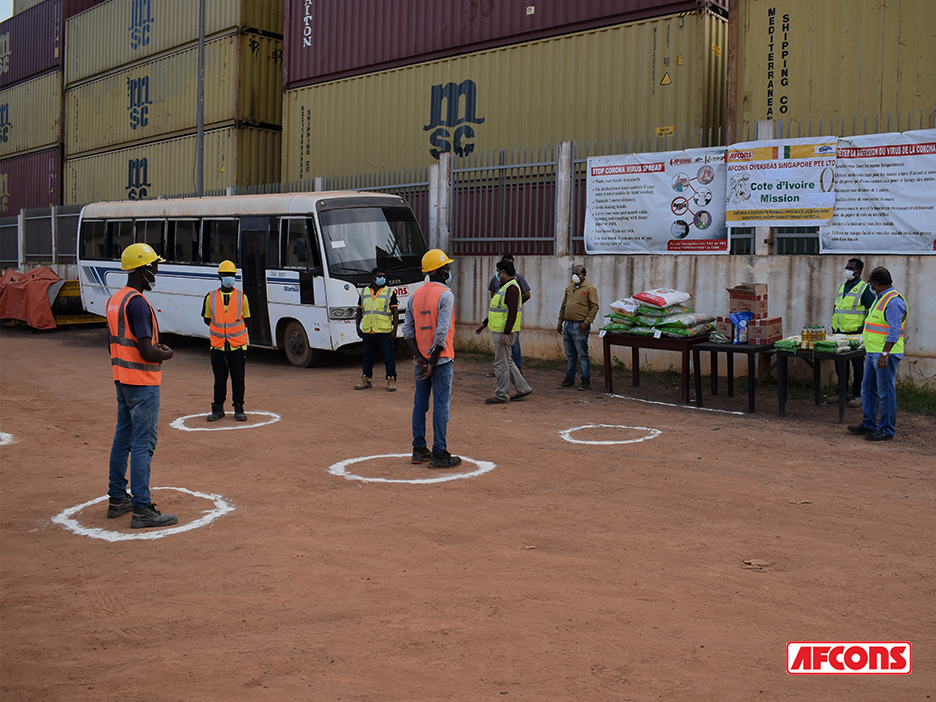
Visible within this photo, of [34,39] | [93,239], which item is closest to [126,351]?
[93,239]

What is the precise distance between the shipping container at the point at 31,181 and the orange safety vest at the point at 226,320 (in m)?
24.1

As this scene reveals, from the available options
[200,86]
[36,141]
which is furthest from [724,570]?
[36,141]

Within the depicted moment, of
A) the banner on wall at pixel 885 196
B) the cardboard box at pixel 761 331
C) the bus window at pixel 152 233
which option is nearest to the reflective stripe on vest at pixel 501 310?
the cardboard box at pixel 761 331

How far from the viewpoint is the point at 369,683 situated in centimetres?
372

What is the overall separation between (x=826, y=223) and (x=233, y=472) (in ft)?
27.0

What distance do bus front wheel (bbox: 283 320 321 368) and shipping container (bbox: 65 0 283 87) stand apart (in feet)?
37.5

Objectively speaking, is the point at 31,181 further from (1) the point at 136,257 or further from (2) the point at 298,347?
(1) the point at 136,257

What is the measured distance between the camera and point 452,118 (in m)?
17.8

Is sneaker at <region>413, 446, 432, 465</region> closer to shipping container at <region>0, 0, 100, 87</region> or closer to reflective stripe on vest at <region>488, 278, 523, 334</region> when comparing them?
reflective stripe on vest at <region>488, 278, 523, 334</region>

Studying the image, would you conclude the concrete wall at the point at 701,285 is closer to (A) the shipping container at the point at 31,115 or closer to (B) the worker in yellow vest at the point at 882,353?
(B) the worker in yellow vest at the point at 882,353

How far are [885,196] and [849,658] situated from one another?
8596 mm

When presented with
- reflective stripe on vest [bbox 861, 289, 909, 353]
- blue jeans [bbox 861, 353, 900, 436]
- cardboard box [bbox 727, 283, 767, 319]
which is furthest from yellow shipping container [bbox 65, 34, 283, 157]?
blue jeans [bbox 861, 353, 900, 436]

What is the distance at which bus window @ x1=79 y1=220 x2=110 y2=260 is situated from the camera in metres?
18.8

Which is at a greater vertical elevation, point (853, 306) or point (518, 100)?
point (518, 100)
